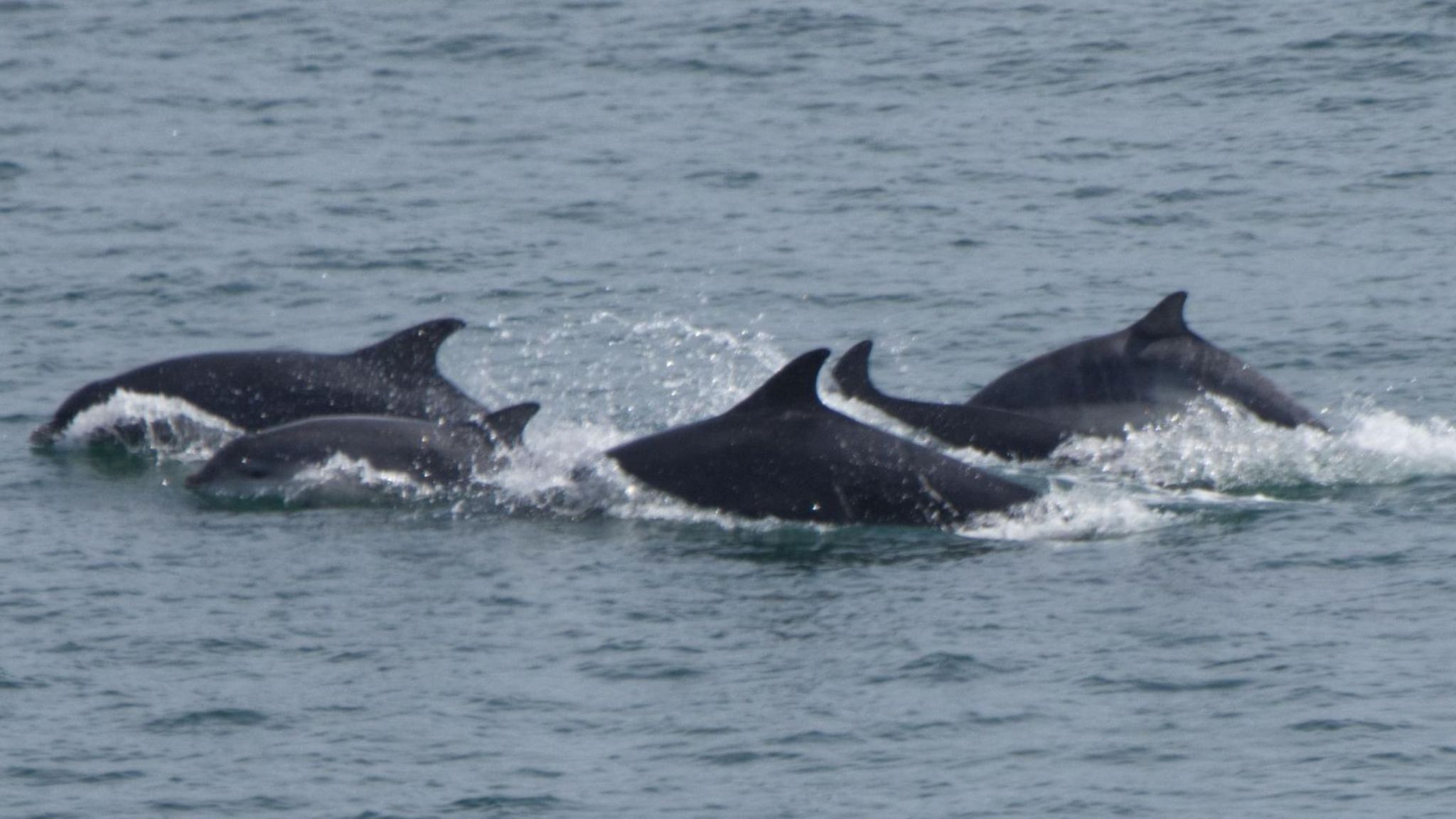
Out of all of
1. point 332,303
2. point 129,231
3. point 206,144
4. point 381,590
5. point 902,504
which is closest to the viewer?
point 381,590

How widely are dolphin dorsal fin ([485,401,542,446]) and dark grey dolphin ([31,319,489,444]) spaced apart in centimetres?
127

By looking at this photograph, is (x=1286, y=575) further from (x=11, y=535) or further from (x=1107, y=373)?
(x=11, y=535)

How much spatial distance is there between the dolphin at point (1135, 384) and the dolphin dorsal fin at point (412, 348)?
3345 millimetres

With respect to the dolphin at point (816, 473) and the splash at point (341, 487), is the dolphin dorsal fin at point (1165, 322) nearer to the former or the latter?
the dolphin at point (816, 473)

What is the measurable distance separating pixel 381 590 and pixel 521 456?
2814 millimetres

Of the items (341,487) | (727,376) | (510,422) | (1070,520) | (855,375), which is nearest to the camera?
(1070,520)

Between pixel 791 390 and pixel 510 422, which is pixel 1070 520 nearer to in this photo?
pixel 791 390

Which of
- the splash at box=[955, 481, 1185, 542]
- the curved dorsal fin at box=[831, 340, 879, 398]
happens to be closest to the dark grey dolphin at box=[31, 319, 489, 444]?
the curved dorsal fin at box=[831, 340, 879, 398]

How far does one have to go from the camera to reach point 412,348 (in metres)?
22.5

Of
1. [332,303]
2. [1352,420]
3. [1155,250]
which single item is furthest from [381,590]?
[1155,250]

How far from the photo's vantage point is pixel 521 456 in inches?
824

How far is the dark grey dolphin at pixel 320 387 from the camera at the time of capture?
22.4 meters

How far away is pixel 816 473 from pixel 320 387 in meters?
4.69

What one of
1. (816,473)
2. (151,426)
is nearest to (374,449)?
(151,426)
